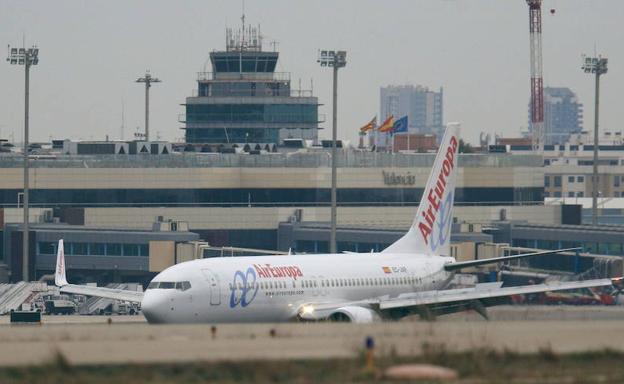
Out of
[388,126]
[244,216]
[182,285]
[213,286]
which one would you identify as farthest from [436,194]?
[388,126]

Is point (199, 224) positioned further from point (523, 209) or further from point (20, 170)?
point (523, 209)

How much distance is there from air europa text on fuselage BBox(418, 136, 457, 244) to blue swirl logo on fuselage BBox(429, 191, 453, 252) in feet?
1.05

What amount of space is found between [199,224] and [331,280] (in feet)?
233

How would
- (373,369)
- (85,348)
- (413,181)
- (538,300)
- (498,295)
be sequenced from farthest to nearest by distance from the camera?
(413,181), (538,300), (498,295), (85,348), (373,369)

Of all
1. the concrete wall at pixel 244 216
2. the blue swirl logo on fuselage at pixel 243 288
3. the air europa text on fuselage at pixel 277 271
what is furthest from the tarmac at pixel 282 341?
the concrete wall at pixel 244 216

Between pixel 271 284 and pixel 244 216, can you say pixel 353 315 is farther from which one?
pixel 244 216

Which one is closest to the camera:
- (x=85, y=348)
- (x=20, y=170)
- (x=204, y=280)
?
(x=85, y=348)

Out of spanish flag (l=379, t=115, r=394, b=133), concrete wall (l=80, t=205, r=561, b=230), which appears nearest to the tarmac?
concrete wall (l=80, t=205, r=561, b=230)

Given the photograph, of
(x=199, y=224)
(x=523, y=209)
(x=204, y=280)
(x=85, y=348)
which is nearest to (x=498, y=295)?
(x=204, y=280)

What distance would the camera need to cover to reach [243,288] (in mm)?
73062

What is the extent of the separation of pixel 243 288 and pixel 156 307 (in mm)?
4148

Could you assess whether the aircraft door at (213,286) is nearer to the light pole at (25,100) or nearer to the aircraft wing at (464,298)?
the aircraft wing at (464,298)

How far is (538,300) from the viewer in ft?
357

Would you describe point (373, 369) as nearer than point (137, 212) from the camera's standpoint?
Yes
